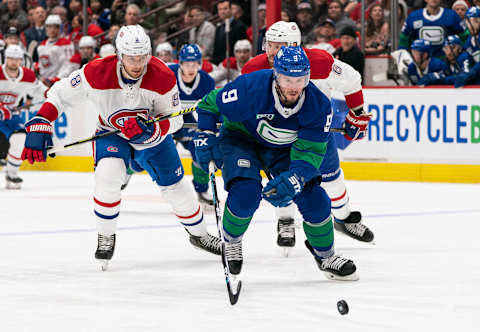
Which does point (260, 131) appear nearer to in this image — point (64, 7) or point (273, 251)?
point (273, 251)

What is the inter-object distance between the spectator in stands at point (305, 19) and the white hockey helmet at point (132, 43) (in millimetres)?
5775

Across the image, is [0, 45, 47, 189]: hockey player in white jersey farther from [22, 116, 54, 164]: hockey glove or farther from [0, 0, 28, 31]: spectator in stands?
[22, 116, 54, 164]: hockey glove

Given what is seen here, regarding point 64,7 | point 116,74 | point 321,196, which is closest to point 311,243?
point 321,196

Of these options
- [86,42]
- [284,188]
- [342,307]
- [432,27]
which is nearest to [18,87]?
[86,42]

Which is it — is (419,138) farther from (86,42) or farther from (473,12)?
(86,42)

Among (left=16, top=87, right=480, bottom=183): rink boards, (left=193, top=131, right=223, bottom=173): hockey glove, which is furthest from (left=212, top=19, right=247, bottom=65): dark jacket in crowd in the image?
(left=193, top=131, right=223, bottom=173): hockey glove

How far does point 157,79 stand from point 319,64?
0.97 meters

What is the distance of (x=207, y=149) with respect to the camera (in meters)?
4.50

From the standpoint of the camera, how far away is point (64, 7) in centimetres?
1298

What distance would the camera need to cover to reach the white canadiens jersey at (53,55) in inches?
475

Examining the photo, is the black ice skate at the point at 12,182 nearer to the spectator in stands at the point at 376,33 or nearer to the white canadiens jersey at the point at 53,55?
the white canadiens jersey at the point at 53,55

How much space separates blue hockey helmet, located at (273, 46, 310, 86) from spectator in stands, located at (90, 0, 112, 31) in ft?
28.7

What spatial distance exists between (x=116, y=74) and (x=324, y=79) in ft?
4.02

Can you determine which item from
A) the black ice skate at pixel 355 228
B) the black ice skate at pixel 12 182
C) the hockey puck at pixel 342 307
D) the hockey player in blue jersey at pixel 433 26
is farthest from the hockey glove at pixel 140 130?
the hockey player in blue jersey at pixel 433 26
